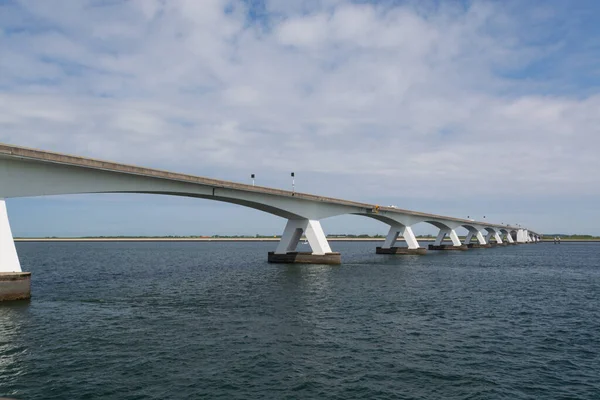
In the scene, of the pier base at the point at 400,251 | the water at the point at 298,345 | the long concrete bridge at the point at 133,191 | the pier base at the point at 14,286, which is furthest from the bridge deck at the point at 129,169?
the pier base at the point at 400,251

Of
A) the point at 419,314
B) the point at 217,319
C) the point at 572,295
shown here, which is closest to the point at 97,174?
the point at 217,319

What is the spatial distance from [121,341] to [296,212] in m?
43.1

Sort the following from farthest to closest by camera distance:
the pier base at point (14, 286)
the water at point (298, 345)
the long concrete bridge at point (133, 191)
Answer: the long concrete bridge at point (133, 191) < the pier base at point (14, 286) < the water at point (298, 345)

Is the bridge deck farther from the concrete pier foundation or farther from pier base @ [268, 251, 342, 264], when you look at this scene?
the concrete pier foundation

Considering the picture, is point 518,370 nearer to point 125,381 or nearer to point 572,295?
point 125,381

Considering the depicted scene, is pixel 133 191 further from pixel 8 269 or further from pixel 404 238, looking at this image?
pixel 404 238

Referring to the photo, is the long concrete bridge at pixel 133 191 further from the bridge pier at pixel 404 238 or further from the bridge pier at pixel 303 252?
the bridge pier at pixel 404 238

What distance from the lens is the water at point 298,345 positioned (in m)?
14.1

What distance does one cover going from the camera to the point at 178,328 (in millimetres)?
22094

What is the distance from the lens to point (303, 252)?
63.8 metres

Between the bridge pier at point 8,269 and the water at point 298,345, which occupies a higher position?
the bridge pier at point 8,269

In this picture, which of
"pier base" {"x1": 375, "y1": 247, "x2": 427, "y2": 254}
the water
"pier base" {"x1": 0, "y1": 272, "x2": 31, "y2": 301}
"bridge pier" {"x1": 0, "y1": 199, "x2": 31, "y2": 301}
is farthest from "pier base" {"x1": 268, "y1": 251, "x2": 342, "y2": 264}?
"bridge pier" {"x1": 0, "y1": 199, "x2": 31, "y2": 301}

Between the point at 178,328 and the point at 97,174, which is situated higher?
the point at 97,174

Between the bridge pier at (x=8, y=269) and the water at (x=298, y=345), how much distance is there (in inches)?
54.8
